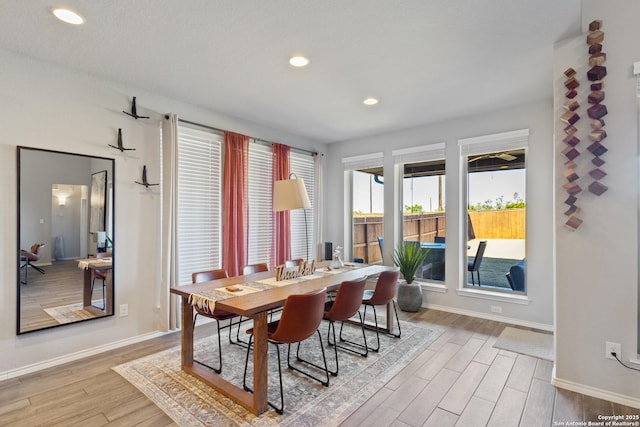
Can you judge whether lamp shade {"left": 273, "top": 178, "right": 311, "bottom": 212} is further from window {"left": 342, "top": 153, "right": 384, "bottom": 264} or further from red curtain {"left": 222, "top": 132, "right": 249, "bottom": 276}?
window {"left": 342, "top": 153, "right": 384, "bottom": 264}

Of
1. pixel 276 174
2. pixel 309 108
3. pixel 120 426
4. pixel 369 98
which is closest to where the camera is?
pixel 120 426

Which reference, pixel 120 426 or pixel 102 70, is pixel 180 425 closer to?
pixel 120 426

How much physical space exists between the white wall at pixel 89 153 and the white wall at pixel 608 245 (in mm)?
3752

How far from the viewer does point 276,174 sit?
15.6 ft

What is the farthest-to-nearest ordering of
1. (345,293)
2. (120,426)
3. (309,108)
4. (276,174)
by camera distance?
(276,174) < (309,108) < (345,293) < (120,426)

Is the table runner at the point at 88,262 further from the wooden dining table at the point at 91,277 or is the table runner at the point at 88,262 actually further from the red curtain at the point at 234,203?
the red curtain at the point at 234,203

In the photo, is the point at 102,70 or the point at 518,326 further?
the point at 518,326

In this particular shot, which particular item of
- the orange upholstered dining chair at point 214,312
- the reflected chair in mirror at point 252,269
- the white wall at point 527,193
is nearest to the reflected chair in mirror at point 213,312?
the orange upholstered dining chair at point 214,312

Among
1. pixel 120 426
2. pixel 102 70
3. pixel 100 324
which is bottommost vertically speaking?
pixel 120 426

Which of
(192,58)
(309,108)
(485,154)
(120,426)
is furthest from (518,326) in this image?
(192,58)

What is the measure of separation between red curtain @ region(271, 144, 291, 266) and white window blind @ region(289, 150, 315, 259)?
0.81 ft

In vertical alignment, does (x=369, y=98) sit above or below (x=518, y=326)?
above

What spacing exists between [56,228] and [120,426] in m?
1.85

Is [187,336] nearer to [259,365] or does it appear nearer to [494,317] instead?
[259,365]
